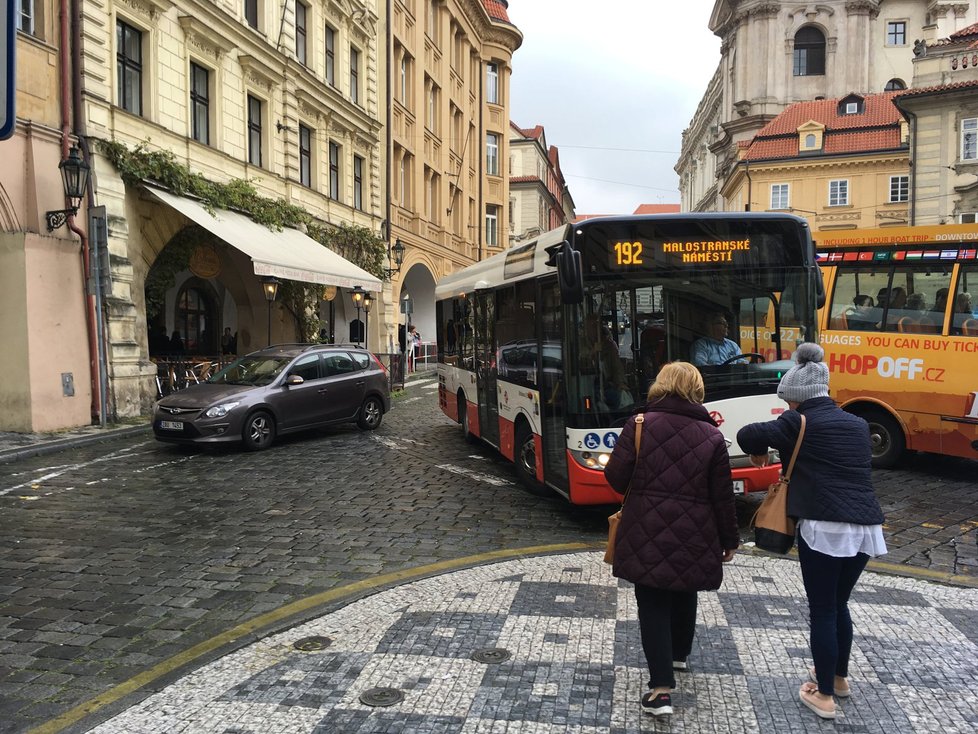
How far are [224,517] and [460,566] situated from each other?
3.01 metres

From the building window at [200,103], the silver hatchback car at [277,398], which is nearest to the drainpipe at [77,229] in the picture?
the silver hatchback car at [277,398]

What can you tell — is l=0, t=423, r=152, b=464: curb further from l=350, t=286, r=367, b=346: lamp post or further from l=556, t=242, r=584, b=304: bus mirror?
l=556, t=242, r=584, b=304: bus mirror

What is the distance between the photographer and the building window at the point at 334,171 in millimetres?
25516

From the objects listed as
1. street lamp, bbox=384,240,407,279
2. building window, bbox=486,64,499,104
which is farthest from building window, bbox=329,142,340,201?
building window, bbox=486,64,499,104

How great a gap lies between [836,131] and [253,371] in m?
51.0

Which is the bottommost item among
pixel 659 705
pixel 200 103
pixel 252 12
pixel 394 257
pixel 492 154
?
pixel 659 705

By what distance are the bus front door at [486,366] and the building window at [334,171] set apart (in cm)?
1570

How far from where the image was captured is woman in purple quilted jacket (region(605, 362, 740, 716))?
11.8 ft

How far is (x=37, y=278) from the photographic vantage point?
43.4ft

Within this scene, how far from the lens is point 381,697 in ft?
12.8

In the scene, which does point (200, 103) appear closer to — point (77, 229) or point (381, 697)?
point (77, 229)

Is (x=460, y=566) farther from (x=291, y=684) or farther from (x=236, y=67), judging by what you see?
(x=236, y=67)

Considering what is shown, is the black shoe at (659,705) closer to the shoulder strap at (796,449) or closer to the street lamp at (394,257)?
the shoulder strap at (796,449)

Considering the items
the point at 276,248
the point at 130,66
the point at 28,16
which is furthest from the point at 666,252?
the point at 130,66
